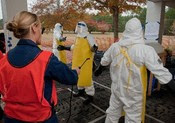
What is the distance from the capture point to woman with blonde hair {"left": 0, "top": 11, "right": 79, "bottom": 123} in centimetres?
100

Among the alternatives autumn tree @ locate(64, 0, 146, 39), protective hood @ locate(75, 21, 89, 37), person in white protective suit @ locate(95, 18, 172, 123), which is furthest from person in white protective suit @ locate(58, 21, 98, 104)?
autumn tree @ locate(64, 0, 146, 39)

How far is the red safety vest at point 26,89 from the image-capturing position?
100 cm

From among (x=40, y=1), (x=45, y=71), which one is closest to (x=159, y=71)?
(x=45, y=71)

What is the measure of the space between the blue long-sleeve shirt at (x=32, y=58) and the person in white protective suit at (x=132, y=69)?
37.3 inches

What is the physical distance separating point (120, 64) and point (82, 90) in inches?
65.1

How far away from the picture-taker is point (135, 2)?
5.08 m

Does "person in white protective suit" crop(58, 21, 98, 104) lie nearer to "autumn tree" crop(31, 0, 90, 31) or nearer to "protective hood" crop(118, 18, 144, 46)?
"protective hood" crop(118, 18, 144, 46)

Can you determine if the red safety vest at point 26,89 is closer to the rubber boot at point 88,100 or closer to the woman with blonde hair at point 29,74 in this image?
the woman with blonde hair at point 29,74

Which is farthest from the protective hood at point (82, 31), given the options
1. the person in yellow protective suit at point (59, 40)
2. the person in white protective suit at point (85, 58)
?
the person in yellow protective suit at point (59, 40)

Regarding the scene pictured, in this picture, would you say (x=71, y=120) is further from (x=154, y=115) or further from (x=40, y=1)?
(x=40, y=1)

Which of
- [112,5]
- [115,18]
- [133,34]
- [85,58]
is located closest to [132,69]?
[133,34]

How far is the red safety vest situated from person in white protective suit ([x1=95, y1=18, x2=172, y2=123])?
983 mm

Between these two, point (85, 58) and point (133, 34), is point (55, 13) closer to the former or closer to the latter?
point (85, 58)

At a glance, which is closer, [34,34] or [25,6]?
[34,34]
